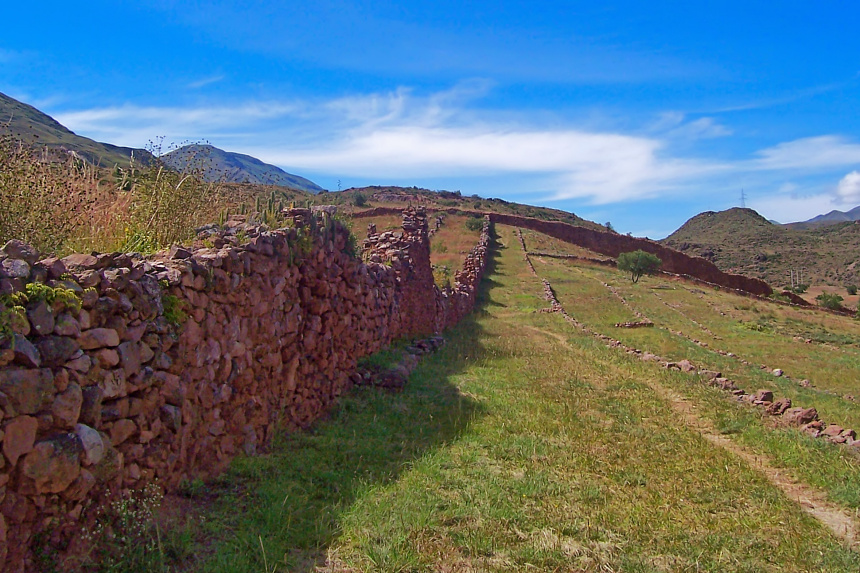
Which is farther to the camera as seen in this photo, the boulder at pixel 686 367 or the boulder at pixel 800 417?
the boulder at pixel 686 367

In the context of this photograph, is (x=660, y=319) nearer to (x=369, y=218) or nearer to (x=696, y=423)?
(x=696, y=423)

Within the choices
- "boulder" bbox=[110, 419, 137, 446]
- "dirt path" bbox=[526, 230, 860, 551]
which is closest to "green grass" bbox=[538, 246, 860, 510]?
"dirt path" bbox=[526, 230, 860, 551]

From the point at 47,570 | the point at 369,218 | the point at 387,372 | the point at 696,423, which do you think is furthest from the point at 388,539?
the point at 369,218

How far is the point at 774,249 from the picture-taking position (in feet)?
254

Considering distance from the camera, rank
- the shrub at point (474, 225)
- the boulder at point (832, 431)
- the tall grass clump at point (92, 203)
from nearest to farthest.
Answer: the tall grass clump at point (92, 203), the boulder at point (832, 431), the shrub at point (474, 225)

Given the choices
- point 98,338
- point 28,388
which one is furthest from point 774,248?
point 28,388

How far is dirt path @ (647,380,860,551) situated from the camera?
5.40m

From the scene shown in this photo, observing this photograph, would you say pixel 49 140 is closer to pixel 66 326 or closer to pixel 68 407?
pixel 66 326

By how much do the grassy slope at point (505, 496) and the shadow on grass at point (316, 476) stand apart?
0.05 ft

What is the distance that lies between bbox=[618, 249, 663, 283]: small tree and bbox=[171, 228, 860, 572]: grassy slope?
31117 mm

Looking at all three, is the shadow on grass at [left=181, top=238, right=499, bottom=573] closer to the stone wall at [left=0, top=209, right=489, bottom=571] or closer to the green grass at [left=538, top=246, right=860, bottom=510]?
the stone wall at [left=0, top=209, right=489, bottom=571]

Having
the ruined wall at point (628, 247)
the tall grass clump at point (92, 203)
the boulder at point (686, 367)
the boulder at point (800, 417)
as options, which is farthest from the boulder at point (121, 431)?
the ruined wall at point (628, 247)

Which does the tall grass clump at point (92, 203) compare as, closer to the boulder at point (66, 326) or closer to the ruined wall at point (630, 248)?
the boulder at point (66, 326)

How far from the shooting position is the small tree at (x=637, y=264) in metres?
39.4
